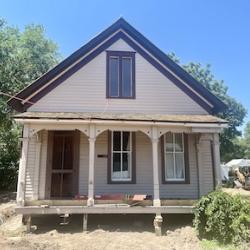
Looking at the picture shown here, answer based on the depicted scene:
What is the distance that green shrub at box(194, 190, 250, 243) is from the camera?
7706 mm

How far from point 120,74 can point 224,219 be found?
7119 millimetres

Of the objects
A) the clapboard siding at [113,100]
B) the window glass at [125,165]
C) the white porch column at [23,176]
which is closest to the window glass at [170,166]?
the window glass at [125,165]

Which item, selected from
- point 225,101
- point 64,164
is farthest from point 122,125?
point 225,101

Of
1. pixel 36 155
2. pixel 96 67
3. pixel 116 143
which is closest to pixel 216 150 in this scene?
pixel 116 143

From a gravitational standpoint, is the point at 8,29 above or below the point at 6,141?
above

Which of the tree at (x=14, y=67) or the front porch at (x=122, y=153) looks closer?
the front porch at (x=122, y=153)

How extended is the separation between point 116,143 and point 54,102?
9.72 feet

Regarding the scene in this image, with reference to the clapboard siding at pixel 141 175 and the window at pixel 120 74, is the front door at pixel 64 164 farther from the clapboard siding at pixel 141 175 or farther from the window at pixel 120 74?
the window at pixel 120 74

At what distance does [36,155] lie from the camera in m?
11.6

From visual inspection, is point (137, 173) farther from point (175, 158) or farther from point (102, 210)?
point (102, 210)

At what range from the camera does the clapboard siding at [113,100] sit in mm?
12180

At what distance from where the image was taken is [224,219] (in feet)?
26.2

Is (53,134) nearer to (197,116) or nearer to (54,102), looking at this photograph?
(54,102)

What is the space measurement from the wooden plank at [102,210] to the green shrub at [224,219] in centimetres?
116
